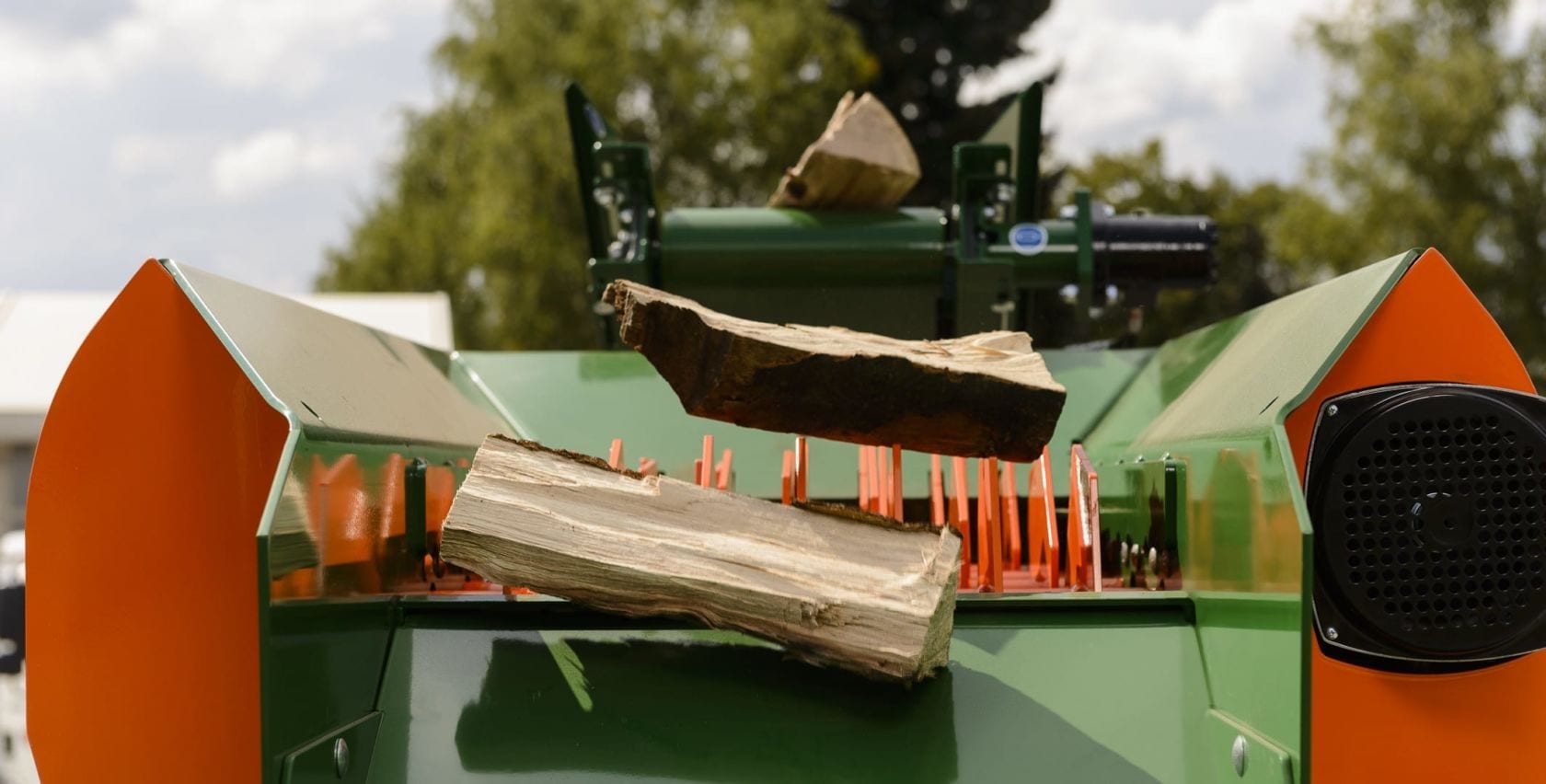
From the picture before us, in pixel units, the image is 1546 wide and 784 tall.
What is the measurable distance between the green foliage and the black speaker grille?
1744 centimetres

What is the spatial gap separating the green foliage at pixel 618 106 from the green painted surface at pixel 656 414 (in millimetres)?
16104

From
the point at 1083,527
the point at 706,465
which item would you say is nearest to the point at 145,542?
the point at 706,465

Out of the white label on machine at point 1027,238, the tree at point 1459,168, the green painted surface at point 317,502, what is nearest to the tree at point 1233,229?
the tree at point 1459,168

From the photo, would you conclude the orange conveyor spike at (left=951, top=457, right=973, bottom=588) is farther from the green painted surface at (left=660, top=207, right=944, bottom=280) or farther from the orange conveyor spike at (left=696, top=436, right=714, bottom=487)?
the green painted surface at (left=660, top=207, right=944, bottom=280)

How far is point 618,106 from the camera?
784 inches

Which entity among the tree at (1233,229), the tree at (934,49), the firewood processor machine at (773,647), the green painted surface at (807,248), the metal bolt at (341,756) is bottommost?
the metal bolt at (341,756)

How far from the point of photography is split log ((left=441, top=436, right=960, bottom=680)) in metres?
2.05

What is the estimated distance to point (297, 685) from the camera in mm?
1865

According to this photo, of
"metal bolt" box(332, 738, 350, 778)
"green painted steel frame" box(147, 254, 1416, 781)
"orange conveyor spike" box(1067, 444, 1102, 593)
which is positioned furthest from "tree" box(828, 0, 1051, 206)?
"metal bolt" box(332, 738, 350, 778)

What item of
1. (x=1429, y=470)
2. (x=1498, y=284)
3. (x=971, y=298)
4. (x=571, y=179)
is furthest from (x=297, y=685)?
(x=1498, y=284)

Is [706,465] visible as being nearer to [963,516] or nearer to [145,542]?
[963,516]

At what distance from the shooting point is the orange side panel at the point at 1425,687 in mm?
2078

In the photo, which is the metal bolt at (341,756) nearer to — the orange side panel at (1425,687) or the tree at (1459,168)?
the orange side panel at (1425,687)

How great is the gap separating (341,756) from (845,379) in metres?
0.99
